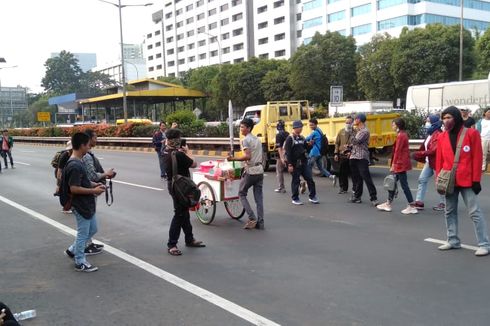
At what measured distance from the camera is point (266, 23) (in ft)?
291

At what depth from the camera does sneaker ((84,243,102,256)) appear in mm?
6515

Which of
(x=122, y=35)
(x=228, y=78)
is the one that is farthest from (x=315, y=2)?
(x=122, y=35)

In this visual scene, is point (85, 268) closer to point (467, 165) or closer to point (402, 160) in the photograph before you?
point (467, 165)

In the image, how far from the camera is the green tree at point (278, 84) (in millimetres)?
54441

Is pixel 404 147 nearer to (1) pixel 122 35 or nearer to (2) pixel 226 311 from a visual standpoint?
(2) pixel 226 311

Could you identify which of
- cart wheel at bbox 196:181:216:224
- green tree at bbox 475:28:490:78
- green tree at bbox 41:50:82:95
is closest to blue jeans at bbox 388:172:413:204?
cart wheel at bbox 196:181:216:224

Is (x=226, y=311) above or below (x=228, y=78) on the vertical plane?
below

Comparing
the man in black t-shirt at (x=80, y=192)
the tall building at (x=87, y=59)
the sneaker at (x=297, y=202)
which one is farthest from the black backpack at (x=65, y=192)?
the tall building at (x=87, y=59)

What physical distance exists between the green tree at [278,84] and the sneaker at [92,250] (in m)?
48.1

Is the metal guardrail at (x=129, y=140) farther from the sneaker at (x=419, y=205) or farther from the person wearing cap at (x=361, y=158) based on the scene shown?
the sneaker at (x=419, y=205)

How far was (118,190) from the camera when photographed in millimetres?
12172

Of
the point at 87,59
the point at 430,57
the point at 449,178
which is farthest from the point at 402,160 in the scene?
the point at 87,59

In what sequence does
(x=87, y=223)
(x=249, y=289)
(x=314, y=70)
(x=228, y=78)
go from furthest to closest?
(x=228, y=78)
(x=314, y=70)
(x=87, y=223)
(x=249, y=289)

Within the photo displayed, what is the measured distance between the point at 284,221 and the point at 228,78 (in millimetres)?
53419
